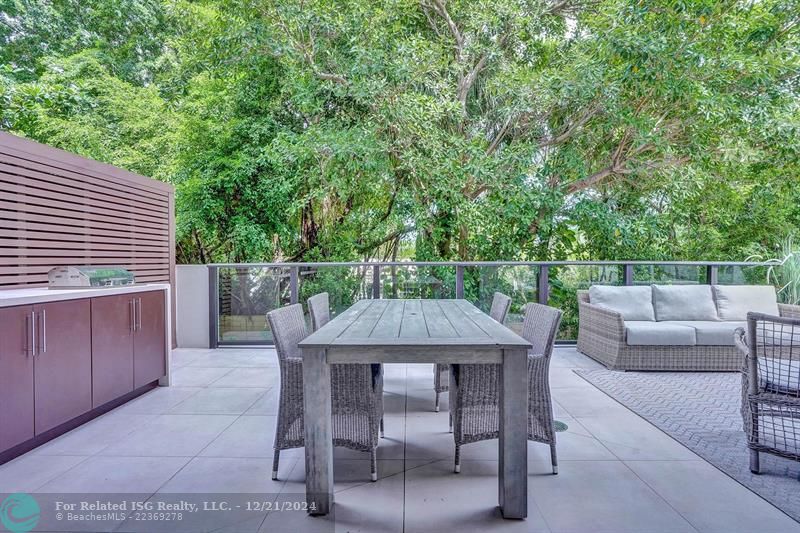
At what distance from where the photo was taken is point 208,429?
296cm

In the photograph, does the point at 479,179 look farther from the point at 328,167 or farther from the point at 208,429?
the point at 208,429

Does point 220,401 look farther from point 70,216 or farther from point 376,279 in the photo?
point 376,279

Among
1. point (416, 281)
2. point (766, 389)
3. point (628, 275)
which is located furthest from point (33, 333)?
point (628, 275)

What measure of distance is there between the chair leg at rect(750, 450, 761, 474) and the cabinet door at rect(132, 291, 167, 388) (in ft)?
13.2

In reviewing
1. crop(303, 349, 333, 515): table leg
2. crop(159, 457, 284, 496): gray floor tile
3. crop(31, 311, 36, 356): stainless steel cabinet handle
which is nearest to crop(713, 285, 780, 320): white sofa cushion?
crop(303, 349, 333, 515): table leg

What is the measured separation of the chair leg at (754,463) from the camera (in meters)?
2.34

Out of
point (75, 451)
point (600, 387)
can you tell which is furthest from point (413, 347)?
point (600, 387)

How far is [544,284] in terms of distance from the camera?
5633 millimetres

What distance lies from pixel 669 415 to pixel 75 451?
12.4ft

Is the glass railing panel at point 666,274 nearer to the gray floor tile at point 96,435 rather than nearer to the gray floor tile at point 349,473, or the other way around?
the gray floor tile at point 349,473

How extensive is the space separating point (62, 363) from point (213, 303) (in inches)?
110

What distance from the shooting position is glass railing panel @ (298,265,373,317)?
18.5 feet

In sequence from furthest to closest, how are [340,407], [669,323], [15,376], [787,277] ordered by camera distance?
1. [787,277]
2. [669,323]
3. [15,376]
4. [340,407]

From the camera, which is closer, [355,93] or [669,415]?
[669,415]
